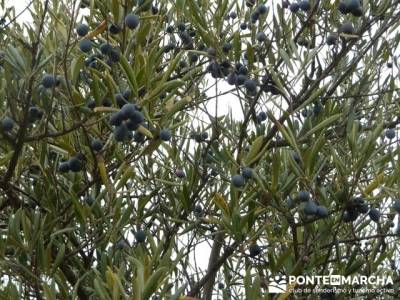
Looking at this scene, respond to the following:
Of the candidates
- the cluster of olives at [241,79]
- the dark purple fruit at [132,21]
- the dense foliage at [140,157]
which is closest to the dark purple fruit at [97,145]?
the dense foliage at [140,157]

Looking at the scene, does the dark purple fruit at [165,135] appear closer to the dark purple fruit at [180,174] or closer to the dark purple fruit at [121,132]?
the dark purple fruit at [121,132]

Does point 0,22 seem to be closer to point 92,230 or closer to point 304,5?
point 92,230

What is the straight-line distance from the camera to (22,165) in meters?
2.34

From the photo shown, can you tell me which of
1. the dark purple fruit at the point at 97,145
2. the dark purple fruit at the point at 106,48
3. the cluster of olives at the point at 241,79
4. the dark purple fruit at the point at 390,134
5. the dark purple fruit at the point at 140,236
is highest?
the cluster of olives at the point at 241,79

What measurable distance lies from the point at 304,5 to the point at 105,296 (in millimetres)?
1443

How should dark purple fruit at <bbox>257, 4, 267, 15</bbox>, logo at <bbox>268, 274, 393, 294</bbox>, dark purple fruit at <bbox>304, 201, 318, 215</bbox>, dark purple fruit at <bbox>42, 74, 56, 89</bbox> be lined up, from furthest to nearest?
dark purple fruit at <bbox>257, 4, 267, 15</bbox>
logo at <bbox>268, 274, 393, 294</bbox>
dark purple fruit at <bbox>304, 201, 318, 215</bbox>
dark purple fruit at <bbox>42, 74, 56, 89</bbox>

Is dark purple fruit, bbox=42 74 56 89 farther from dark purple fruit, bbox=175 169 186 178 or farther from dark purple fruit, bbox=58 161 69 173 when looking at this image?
dark purple fruit, bbox=175 169 186 178

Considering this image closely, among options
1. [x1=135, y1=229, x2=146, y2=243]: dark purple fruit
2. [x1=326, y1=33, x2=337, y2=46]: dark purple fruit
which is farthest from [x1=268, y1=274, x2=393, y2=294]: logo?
[x1=326, y1=33, x2=337, y2=46]: dark purple fruit

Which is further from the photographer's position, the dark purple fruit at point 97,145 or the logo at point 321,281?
the logo at point 321,281

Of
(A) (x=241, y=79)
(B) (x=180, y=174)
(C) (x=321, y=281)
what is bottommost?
(C) (x=321, y=281)

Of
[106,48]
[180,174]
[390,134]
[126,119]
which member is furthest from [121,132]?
[390,134]

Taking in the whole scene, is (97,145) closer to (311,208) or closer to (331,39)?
(311,208)

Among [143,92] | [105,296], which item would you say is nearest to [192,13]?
[143,92]

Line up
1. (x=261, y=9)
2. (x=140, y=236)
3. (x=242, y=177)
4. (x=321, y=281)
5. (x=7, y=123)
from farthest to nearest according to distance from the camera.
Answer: (x=261, y=9), (x=321, y=281), (x=140, y=236), (x=242, y=177), (x=7, y=123)
